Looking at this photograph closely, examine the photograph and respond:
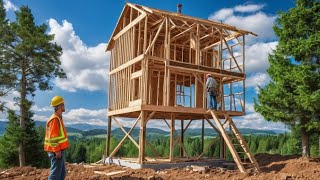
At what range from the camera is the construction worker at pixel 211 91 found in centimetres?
1812

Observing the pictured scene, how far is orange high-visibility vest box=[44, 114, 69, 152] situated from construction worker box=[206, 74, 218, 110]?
1094 centimetres

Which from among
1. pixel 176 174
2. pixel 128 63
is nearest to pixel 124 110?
pixel 128 63


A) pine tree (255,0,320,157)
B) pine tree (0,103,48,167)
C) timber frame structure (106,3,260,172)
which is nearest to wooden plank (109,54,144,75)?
timber frame structure (106,3,260,172)

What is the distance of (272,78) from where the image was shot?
25.1 metres

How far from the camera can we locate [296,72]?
894 inches

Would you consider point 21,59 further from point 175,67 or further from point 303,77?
point 303,77

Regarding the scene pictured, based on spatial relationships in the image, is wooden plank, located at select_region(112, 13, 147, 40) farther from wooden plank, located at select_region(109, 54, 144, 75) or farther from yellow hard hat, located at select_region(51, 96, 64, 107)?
yellow hard hat, located at select_region(51, 96, 64, 107)

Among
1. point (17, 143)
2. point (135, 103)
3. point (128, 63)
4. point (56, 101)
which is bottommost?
point (17, 143)

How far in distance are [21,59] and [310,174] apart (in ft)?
83.5

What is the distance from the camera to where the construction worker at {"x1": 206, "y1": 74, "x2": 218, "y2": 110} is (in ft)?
59.5

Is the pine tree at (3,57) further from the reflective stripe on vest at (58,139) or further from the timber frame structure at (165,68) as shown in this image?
the reflective stripe on vest at (58,139)

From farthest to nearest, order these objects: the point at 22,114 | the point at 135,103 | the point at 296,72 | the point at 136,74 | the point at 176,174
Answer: the point at 22,114
the point at 296,72
the point at 136,74
the point at 135,103
the point at 176,174

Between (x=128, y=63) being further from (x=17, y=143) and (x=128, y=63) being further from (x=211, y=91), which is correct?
(x=17, y=143)

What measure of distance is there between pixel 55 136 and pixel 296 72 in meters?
18.4
